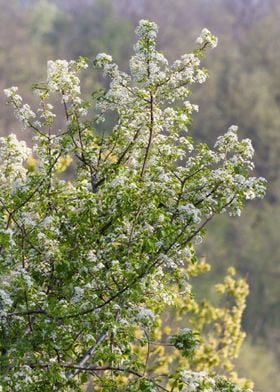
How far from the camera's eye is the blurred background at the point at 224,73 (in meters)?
37.9

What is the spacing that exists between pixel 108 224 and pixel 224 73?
145ft

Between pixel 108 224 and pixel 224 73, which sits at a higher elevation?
pixel 224 73

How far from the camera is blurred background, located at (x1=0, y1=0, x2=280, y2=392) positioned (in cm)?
3788

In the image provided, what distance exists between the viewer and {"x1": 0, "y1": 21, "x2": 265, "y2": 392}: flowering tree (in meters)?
5.20

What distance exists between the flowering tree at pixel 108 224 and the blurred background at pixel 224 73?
23.8m

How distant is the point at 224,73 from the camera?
48969 mm

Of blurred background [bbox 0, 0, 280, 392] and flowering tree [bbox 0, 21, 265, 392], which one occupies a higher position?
blurred background [bbox 0, 0, 280, 392]

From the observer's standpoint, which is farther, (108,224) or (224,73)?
(224,73)

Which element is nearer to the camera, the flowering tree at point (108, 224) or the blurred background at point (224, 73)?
the flowering tree at point (108, 224)

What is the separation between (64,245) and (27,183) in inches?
19.5

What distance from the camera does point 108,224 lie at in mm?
5676

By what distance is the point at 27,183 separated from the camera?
18.6 feet

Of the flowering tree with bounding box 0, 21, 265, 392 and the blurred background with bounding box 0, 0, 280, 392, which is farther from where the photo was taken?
the blurred background with bounding box 0, 0, 280, 392

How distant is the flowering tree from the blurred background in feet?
78.2
